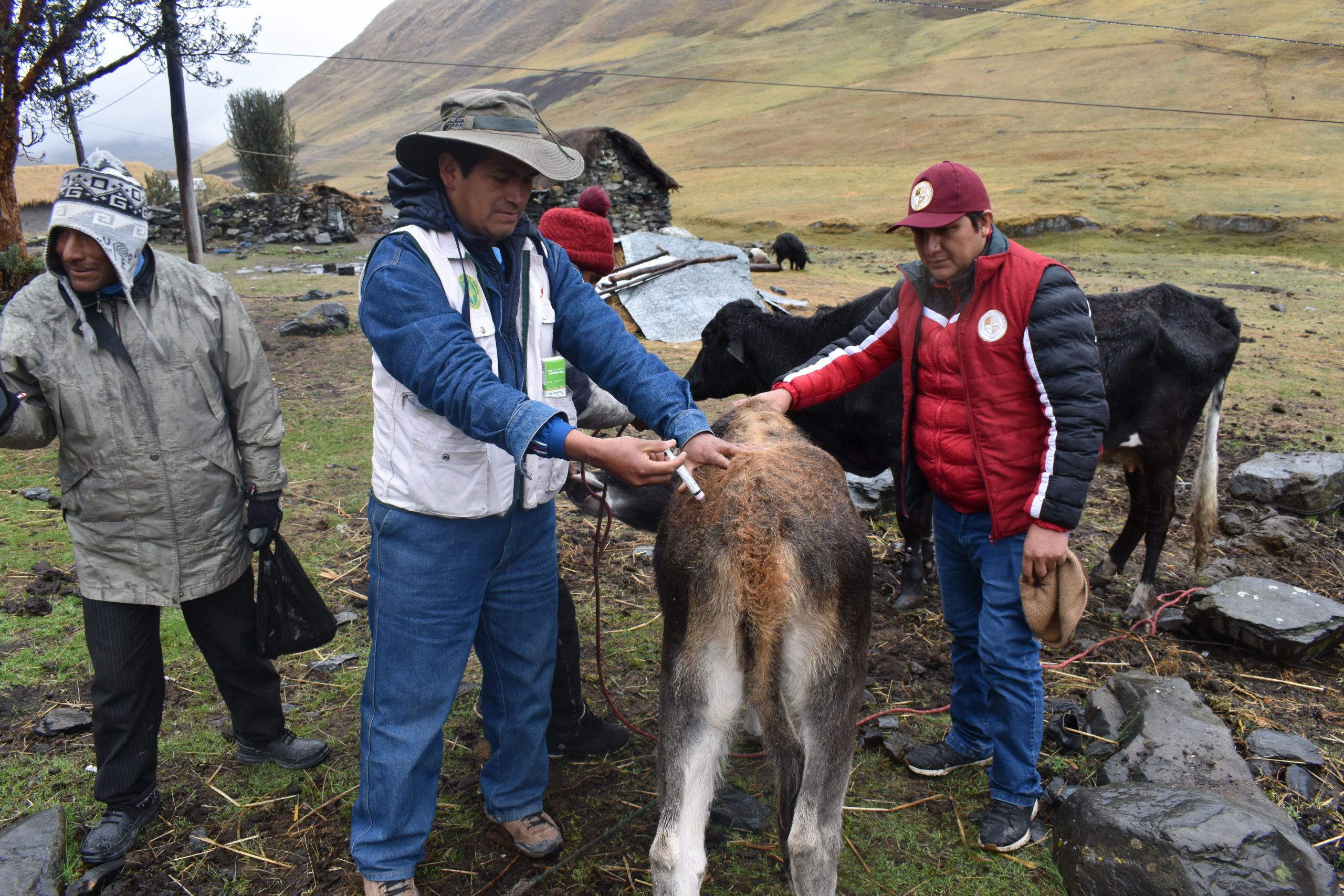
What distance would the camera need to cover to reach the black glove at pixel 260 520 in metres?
3.27

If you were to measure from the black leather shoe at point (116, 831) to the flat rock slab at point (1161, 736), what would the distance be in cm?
390

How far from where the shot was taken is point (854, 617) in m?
2.72

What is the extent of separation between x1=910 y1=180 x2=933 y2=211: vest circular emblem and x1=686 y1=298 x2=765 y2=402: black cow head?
3.47m

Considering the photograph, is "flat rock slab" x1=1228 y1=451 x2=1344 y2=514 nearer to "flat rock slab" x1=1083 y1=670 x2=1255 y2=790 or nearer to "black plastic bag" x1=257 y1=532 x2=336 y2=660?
"flat rock slab" x1=1083 y1=670 x2=1255 y2=790

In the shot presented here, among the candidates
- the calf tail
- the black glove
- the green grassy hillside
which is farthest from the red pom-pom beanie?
the green grassy hillside

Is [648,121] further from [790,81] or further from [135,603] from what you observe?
[135,603]

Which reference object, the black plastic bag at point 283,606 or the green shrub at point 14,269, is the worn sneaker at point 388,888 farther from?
the green shrub at point 14,269

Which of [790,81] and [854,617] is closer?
[854,617]

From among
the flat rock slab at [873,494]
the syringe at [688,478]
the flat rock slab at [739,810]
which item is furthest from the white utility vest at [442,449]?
the flat rock slab at [873,494]

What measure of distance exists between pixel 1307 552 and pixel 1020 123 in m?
61.0

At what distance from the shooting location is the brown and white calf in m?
2.38

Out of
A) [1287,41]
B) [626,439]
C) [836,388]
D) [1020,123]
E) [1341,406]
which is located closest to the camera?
[626,439]

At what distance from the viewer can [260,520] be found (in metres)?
3.28

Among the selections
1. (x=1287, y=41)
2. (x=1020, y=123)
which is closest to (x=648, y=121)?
(x=1020, y=123)
